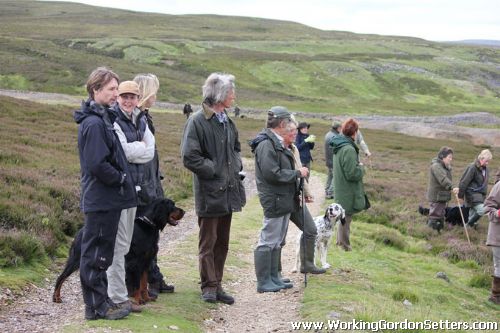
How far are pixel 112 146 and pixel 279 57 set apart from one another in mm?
120912

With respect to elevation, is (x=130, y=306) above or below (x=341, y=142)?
below

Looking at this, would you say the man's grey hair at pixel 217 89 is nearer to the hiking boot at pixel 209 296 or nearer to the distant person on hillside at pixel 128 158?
the distant person on hillside at pixel 128 158

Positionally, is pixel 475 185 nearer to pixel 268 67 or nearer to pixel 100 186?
pixel 100 186

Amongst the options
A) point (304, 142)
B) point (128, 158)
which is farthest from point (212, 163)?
point (304, 142)

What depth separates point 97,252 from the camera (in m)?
6.69

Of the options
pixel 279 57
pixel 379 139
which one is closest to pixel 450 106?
pixel 279 57

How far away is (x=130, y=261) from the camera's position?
7.45 metres

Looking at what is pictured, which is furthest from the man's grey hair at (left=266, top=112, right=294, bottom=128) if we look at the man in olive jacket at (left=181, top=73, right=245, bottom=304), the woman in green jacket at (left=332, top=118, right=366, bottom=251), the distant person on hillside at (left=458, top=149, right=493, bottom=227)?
the distant person on hillside at (left=458, top=149, right=493, bottom=227)

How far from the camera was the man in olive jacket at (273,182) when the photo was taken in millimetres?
8562

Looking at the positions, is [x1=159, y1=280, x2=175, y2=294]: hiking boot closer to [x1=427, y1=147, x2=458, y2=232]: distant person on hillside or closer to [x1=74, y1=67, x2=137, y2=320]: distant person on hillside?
[x1=74, y1=67, x2=137, y2=320]: distant person on hillside

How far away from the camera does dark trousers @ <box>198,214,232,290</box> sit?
8.12 meters

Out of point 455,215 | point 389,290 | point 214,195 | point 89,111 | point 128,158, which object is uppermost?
point 89,111

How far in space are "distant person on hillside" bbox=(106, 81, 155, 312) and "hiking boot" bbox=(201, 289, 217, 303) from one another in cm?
117

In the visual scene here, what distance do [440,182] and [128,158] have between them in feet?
35.3
